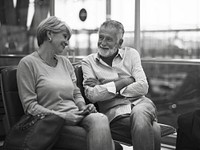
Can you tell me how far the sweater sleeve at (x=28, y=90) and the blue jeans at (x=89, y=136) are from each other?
190 millimetres

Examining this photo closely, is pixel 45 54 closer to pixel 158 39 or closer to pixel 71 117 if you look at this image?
pixel 71 117

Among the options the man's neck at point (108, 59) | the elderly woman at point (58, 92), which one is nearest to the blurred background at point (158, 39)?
the man's neck at point (108, 59)

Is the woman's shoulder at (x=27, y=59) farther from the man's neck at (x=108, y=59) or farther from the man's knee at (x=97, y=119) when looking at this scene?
the man's neck at (x=108, y=59)

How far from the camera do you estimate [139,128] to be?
193cm

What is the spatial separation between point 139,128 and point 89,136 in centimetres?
34

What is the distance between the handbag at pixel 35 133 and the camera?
1.67m

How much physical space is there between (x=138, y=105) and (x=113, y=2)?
86.0 inches

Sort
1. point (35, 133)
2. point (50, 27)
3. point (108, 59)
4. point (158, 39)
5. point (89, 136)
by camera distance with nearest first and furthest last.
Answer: point (35, 133)
point (89, 136)
point (50, 27)
point (108, 59)
point (158, 39)

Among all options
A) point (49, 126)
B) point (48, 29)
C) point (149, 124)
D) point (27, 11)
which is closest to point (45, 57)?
point (48, 29)

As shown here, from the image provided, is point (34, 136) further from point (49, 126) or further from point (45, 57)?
point (45, 57)

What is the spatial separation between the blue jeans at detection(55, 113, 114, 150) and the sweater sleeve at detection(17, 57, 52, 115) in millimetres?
190

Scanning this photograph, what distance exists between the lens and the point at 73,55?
4.41 m

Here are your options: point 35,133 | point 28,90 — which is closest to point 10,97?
point 28,90

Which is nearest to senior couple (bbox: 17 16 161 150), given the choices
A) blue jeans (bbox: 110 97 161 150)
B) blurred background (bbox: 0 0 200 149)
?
blue jeans (bbox: 110 97 161 150)
